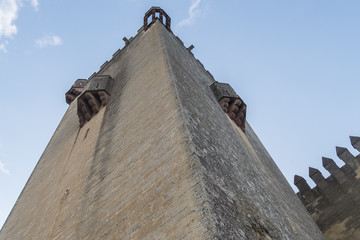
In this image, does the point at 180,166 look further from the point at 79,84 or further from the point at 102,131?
the point at 79,84

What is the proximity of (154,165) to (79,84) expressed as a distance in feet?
31.4

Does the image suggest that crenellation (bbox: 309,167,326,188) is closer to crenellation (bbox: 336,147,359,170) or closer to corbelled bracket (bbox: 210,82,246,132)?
crenellation (bbox: 336,147,359,170)

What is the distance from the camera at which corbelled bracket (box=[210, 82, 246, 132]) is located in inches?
342

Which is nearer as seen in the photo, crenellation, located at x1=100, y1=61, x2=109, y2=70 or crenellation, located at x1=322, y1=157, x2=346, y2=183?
crenellation, located at x1=322, y1=157, x2=346, y2=183

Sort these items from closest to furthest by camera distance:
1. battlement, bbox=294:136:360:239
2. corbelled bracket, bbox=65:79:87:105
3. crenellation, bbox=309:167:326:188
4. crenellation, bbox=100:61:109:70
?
battlement, bbox=294:136:360:239 → crenellation, bbox=309:167:326:188 → crenellation, bbox=100:61:109:70 → corbelled bracket, bbox=65:79:87:105

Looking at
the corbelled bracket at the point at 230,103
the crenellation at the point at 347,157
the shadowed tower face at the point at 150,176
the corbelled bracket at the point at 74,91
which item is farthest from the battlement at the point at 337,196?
the corbelled bracket at the point at 74,91

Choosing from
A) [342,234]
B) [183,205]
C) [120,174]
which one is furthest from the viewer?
[342,234]

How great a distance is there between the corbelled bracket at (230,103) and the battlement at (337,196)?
4.05 metres

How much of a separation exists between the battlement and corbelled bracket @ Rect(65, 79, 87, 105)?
8843 millimetres

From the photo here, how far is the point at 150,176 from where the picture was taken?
4289 millimetres

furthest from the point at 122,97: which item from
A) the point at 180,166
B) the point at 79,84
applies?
the point at 79,84

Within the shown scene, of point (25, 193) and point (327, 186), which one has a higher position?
point (25, 193)

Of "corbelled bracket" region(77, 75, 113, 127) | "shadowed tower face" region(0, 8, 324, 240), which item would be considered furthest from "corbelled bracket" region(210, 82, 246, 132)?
"corbelled bracket" region(77, 75, 113, 127)

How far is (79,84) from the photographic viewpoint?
13.0m
